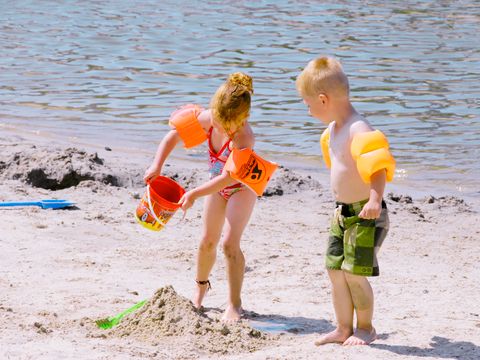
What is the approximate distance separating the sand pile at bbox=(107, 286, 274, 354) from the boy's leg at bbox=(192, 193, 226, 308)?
27 cm

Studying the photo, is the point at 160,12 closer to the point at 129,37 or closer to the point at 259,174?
the point at 129,37

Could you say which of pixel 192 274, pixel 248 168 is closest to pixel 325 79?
pixel 248 168

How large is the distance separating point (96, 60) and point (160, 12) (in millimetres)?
6465

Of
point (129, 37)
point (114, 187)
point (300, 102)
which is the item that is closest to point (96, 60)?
point (129, 37)

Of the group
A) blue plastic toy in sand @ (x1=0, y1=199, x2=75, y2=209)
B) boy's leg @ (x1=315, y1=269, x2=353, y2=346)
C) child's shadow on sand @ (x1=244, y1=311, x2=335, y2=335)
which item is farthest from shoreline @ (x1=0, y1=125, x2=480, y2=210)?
boy's leg @ (x1=315, y1=269, x2=353, y2=346)

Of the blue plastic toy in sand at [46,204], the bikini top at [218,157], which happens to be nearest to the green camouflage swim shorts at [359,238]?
the bikini top at [218,157]

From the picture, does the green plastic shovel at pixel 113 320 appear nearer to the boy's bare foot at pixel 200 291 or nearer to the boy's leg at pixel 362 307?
the boy's bare foot at pixel 200 291

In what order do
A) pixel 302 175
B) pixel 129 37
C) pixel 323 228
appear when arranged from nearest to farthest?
1. pixel 323 228
2. pixel 302 175
3. pixel 129 37

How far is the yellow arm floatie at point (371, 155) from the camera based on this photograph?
4207 mm

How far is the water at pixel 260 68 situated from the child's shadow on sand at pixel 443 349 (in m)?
3.88

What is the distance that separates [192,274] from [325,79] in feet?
6.18

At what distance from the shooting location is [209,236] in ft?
17.2

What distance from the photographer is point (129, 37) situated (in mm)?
17750

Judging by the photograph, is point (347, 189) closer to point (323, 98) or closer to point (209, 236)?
point (323, 98)
